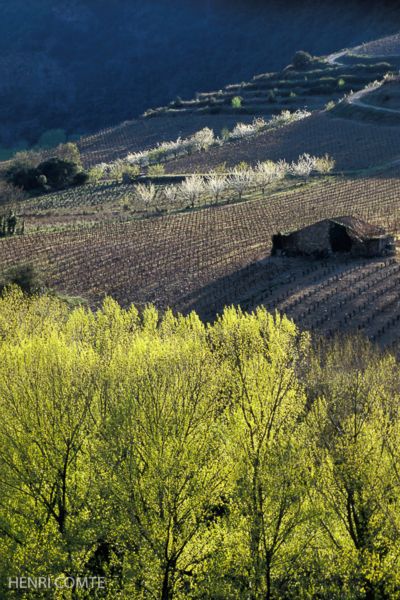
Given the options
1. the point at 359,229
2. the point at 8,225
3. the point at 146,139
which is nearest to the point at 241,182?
the point at 8,225

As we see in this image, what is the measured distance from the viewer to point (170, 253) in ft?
270

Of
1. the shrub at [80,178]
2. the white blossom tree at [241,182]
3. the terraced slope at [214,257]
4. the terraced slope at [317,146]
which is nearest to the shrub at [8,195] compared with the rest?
the terraced slope at [214,257]

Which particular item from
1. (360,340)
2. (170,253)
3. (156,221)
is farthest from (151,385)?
(156,221)

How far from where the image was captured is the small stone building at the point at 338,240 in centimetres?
7162

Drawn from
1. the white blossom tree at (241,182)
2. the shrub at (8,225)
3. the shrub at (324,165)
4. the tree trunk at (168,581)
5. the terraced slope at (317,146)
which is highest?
the terraced slope at (317,146)

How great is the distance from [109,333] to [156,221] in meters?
61.3

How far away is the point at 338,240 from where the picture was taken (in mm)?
72375

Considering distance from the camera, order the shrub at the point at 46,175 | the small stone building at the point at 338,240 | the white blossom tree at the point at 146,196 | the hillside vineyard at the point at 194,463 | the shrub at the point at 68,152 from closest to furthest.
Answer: the hillside vineyard at the point at 194,463, the small stone building at the point at 338,240, the white blossom tree at the point at 146,196, the shrub at the point at 46,175, the shrub at the point at 68,152

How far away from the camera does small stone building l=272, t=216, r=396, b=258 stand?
235 feet

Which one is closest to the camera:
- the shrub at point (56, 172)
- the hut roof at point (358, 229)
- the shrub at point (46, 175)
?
the hut roof at point (358, 229)

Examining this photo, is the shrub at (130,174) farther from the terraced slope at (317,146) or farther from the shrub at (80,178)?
the shrub at (80,178)

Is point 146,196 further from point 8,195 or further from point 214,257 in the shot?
point 214,257

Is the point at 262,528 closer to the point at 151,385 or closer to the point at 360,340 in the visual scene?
the point at 151,385

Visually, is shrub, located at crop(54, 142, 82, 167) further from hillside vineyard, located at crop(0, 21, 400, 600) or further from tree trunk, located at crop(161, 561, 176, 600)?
tree trunk, located at crop(161, 561, 176, 600)
